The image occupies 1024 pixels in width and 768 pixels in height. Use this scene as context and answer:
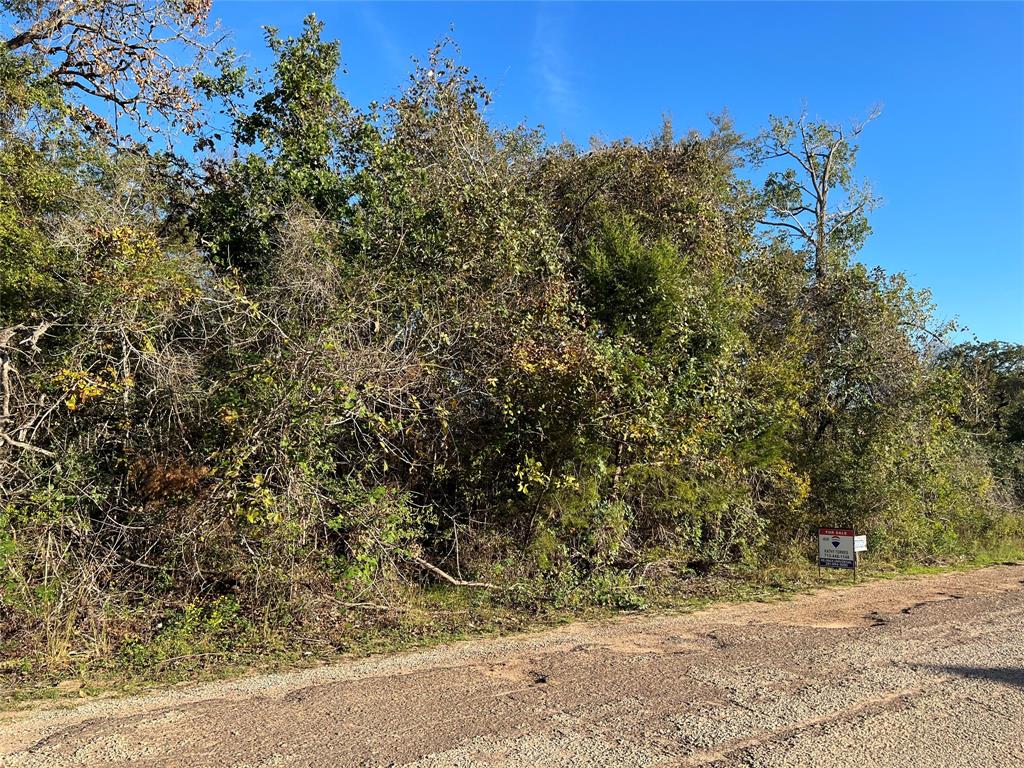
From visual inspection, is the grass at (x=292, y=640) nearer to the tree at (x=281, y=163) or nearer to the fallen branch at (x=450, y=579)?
the fallen branch at (x=450, y=579)

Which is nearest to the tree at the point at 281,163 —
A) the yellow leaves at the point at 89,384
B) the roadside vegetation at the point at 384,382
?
the roadside vegetation at the point at 384,382

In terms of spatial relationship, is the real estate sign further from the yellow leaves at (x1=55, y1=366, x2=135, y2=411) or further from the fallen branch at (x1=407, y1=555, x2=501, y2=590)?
the yellow leaves at (x1=55, y1=366, x2=135, y2=411)

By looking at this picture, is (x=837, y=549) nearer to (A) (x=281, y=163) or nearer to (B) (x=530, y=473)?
(B) (x=530, y=473)

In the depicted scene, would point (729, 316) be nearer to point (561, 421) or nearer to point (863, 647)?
point (561, 421)

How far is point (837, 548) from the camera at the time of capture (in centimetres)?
1092

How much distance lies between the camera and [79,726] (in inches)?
188

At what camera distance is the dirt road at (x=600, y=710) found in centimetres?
425

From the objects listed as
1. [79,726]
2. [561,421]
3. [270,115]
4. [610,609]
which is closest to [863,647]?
[610,609]

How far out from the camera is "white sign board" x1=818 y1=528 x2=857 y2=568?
1074cm

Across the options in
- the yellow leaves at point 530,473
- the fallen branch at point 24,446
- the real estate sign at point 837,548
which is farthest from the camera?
the real estate sign at point 837,548

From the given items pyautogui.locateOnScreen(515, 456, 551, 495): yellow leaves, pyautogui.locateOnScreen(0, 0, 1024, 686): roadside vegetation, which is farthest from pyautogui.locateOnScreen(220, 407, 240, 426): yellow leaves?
pyautogui.locateOnScreen(515, 456, 551, 495): yellow leaves

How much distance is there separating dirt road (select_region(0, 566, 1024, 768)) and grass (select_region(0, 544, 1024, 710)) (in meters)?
0.47

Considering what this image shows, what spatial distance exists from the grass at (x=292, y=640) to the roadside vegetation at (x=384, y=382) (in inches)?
2.2

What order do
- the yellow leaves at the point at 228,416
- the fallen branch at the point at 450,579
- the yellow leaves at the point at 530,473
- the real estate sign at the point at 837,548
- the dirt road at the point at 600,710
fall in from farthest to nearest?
the real estate sign at the point at 837,548 → the fallen branch at the point at 450,579 → the yellow leaves at the point at 530,473 → the yellow leaves at the point at 228,416 → the dirt road at the point at 600,710
